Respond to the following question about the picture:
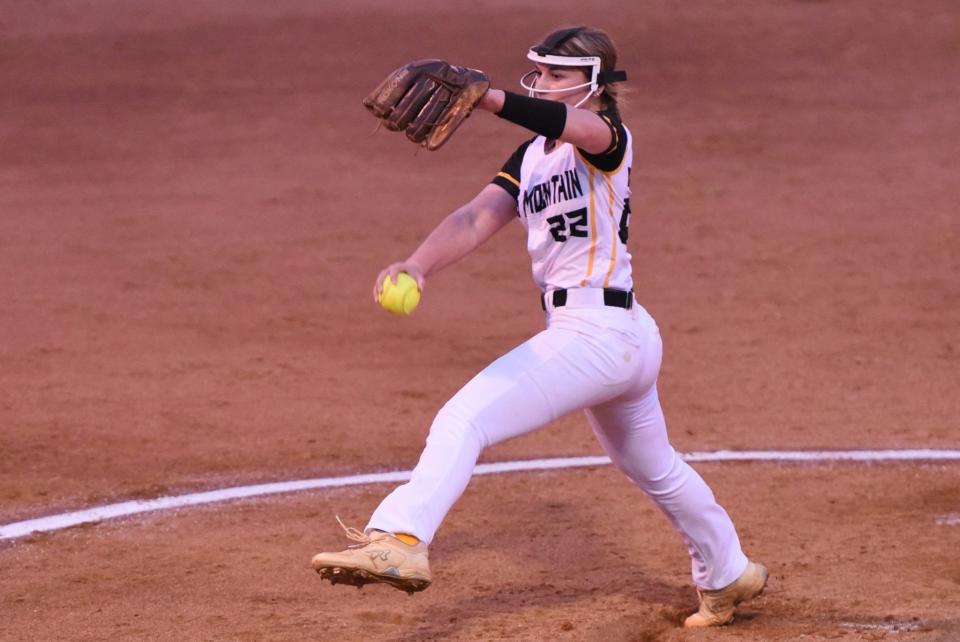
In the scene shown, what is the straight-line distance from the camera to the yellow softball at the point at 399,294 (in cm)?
444

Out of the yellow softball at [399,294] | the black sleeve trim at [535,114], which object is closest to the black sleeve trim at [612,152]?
the black sleeve trim at [535,114]

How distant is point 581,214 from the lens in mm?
4523

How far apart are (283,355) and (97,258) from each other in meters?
2.39

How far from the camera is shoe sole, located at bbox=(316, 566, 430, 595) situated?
396 centimetres

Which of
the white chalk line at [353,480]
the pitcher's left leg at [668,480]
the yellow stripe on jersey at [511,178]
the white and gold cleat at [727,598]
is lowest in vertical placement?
the white chalk line at [353,480]

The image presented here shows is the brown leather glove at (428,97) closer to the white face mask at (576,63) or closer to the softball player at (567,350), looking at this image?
the softball player at (567,350)

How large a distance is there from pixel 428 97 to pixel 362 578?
134 cm

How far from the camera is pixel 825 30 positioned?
16250 mm

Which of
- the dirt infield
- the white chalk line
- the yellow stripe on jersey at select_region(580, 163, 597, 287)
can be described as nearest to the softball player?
the yellow stripe on jersey at select_region(580, 163, 597, 287)

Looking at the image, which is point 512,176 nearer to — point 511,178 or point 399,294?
point 511,178

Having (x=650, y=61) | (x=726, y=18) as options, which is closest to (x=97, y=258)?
(x=650, y=61)

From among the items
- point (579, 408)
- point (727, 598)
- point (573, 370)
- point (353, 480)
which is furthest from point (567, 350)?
point (353, 480)

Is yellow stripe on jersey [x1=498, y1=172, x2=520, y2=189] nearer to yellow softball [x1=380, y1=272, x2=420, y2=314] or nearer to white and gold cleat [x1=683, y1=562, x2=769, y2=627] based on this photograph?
yellow softball [x1=380, y1=272, x2=420, y2=314]

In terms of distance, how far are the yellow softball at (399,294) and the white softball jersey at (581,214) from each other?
43 centimetres
